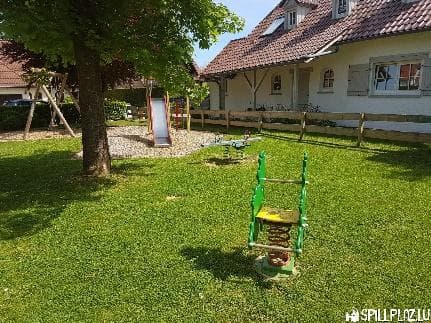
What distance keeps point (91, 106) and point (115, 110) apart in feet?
65.9

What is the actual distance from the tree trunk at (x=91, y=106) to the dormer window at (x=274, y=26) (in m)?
15.3

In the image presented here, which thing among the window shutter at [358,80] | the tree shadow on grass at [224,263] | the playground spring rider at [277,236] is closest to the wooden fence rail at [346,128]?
the window shutter at [358,80]

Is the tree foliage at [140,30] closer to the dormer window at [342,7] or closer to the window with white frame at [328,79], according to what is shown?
the window with white frame at [328,79]

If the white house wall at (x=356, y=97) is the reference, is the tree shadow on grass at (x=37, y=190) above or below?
below

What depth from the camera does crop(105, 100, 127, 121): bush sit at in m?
27.0

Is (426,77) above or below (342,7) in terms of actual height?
below

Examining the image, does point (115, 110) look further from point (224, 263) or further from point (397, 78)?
point (224, 263)

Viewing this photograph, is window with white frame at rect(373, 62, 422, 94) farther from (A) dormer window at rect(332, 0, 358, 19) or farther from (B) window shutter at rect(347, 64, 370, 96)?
(A) dormer window at rect(332, 0, 358, 19)

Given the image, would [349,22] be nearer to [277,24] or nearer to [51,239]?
[277,24]

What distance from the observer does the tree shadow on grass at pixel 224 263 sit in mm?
4250

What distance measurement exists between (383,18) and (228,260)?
13.5 metres

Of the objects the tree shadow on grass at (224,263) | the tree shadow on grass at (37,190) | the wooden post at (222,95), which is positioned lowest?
the tree shadow on grass at (224,263)

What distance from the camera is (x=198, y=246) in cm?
501

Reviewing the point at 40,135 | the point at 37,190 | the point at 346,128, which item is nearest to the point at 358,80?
the point at 346,128
